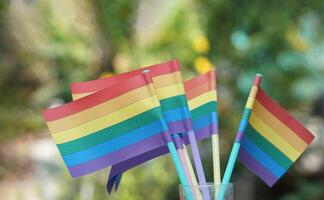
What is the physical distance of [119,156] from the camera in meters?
0.74

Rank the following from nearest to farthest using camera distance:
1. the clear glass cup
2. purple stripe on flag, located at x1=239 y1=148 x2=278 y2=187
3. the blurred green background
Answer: the clear glass cup
purple stripe on flag, located at x1=239 y1=148 x2=278 y2=187
the blurred green background

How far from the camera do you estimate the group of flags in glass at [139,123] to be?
73cm

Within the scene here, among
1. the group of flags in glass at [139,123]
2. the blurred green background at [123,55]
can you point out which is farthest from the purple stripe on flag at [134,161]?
the blurred green background at [123,55]

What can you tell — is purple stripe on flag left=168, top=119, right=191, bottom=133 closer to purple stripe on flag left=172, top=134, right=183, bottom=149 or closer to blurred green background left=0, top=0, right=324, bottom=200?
purple stripe on flag left=172, top=134, right=183, bottom=149

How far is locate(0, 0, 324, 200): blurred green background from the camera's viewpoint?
2367mm

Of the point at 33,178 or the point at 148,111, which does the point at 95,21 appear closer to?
the point at 33,178

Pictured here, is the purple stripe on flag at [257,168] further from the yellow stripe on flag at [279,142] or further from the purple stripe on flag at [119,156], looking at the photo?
the purple stripe on flag at [119,156]

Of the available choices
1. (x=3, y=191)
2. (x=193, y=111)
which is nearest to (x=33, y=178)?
(x=3, y=191)

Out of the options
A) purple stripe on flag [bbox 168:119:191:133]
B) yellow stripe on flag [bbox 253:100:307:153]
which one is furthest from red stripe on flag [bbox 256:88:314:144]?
purple stripe on flag [bbox 168:119:191:133]

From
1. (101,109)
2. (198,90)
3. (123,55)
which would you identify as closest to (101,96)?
(101,109)

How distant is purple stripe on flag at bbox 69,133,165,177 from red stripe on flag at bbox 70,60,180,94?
0.08 metres

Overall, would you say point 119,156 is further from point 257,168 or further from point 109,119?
point 257,168

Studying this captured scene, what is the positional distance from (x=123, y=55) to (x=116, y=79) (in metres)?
1.66

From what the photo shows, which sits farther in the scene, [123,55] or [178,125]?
[123,55]
